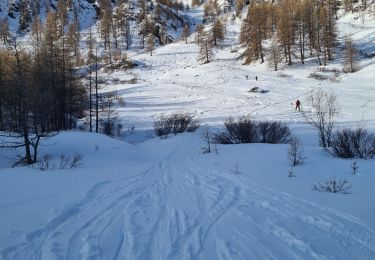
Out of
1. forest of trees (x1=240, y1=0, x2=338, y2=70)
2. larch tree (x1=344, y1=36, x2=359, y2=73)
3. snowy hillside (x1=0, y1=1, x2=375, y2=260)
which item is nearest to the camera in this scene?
snowy hillside (x1=0, y1=1, x2=375, y2=260)

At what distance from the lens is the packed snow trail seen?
16.2 feet

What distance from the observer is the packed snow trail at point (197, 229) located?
4941mm

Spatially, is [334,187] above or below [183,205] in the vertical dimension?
above

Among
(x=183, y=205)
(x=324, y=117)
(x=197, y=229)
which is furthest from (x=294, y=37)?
(x=197, y=229)

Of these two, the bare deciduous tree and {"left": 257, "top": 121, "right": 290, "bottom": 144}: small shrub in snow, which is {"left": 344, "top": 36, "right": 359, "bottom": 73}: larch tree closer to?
the bare deciduous tree

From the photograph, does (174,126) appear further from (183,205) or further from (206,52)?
(206,52)

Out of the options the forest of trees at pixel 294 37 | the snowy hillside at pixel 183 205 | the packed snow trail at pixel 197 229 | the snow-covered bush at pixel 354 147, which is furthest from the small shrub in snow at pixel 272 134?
the forest of trees at pixel 294 37

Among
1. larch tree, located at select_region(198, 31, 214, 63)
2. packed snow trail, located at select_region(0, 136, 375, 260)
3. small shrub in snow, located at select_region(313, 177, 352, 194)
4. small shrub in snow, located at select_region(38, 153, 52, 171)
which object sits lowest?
packed snow trail, located at select_region(0, 136, 375, 260)

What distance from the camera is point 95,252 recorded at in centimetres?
495

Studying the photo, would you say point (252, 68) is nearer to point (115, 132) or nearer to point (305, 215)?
point (115, 132)

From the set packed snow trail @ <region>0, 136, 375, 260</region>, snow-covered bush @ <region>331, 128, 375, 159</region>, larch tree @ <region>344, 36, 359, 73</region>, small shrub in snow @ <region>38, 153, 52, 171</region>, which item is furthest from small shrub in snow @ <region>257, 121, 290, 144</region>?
larch tree @ <region>344, 36, 359, 73</region>

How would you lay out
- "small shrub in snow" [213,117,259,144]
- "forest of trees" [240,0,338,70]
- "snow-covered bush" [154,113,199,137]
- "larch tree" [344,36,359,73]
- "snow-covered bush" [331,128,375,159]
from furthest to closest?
"forest of trees" [240,0,338,70]
"larch tree" [344,36,359,73]
"snow-covered bush" [154,113,199,137]
"small shrub in snow" [213,117,259,144]
"snow-covered bush" [331,128,375,159]

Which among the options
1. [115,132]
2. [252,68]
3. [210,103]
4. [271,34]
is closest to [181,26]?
[271,34]

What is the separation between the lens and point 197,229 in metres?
5.89
